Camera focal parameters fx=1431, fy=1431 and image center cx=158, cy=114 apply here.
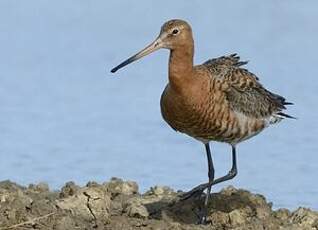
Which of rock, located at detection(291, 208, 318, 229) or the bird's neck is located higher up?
the bird's neck

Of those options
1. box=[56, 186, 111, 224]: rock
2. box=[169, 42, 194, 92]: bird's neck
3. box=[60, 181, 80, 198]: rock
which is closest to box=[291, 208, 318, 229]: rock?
box=[169, 42, 194, 92]: bird's neck

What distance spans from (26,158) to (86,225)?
300 cm

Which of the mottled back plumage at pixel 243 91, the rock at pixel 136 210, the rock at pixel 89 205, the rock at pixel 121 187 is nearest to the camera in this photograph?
the rock at pixel 89 205

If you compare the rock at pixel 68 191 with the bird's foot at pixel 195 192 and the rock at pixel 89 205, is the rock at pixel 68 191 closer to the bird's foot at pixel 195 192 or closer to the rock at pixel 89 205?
the rock at pixel 89 205

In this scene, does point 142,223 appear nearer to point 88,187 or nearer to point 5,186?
point 88,187

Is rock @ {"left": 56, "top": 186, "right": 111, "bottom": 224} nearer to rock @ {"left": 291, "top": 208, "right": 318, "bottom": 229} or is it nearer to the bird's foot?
the bird's foot

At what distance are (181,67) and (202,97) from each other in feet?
0.97

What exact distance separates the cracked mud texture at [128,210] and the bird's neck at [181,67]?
1.02m

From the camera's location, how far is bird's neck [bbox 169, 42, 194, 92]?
11430 millimetres

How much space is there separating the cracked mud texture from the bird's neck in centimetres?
102

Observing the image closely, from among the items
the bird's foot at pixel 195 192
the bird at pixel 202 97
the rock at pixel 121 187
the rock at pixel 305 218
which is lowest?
the rock at pixel 305 218

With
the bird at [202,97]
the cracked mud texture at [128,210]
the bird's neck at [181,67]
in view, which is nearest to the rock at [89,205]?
the cracked mud texture at [128,210]

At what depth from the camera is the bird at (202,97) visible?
11.4 m

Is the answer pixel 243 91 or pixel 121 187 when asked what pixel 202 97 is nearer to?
pixel 243 91
